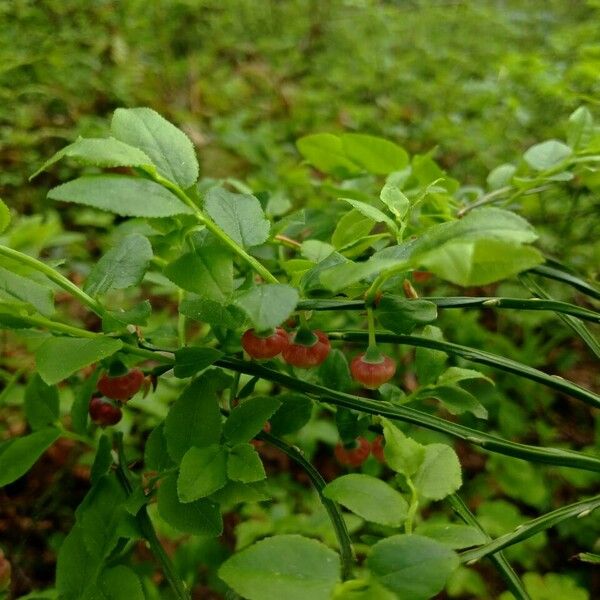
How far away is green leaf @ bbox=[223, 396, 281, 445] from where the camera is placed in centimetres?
48

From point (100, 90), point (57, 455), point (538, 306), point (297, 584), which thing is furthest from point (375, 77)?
point (297, 584)

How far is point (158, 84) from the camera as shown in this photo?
227 cm

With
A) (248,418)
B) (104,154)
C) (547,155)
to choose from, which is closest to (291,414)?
(248,418)

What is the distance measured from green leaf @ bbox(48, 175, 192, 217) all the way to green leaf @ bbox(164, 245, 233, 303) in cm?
4

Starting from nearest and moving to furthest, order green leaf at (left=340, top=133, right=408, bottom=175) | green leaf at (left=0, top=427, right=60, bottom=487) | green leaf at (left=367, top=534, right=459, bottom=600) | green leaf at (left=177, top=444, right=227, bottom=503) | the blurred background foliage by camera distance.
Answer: green leaf at (left=367, top=534, right=459, bottom=600), green leaf at (left=177, top=444, right=227, bottom=503), green leaf at (left=0, top=427, right=60, bottom=487), green leaf at (left=340, top=133, right=408, bottom=175), the blurred background foliage

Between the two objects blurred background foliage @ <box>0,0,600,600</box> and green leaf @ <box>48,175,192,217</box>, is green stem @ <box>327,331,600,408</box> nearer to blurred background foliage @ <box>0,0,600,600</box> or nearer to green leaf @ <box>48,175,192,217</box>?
green leaf @ <box>48,175,192,217</box>

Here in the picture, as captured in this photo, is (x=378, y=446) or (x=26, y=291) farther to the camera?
(x=378, y=446)

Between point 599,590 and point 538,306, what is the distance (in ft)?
3.00

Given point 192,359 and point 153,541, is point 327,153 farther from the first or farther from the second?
point 153,541

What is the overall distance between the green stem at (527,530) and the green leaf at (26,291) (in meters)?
0.36

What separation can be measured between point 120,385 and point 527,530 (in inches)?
13.7

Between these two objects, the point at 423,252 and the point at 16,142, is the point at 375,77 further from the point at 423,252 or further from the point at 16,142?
the point at 423,252

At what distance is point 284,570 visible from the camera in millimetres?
348

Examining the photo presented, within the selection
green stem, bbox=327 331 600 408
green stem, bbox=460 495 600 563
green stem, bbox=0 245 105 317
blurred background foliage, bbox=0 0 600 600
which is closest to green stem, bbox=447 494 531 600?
green stem, bbox=460 495 600 563
